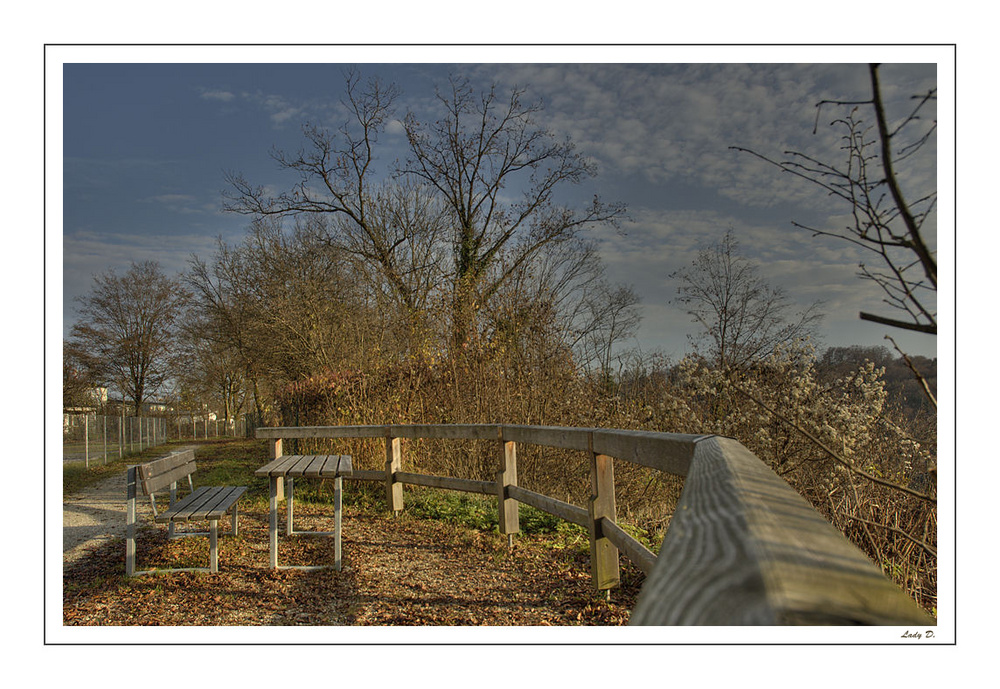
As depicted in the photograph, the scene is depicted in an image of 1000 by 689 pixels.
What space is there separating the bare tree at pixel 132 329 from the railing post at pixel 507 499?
5694mm

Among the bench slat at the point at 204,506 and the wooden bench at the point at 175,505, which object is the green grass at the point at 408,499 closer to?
the bench slat at the point at 204,506

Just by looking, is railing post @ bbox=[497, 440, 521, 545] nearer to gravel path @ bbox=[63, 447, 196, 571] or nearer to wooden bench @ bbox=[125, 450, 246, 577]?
wooden bench @ bbox=[125, 450, 246, 577]

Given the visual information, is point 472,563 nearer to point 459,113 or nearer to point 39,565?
point 39,565

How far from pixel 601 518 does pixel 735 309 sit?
215 inches

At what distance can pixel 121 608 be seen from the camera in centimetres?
386

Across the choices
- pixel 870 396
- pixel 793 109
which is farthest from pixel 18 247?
pixel 870 396

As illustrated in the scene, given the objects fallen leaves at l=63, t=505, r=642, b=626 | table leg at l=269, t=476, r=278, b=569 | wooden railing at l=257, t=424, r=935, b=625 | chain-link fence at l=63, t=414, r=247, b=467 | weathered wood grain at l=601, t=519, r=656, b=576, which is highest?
wooden railing at l=257, t=424, r=935, b=625

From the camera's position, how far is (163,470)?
14.8ft

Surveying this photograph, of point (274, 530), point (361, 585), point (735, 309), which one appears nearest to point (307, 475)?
point (274, 530)

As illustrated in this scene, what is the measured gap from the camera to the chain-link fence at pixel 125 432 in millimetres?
10641

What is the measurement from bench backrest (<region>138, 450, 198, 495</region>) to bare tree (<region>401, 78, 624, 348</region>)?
558 centimetres

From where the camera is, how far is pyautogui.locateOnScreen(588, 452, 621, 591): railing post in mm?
3596

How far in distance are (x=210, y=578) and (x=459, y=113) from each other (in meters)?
8.74

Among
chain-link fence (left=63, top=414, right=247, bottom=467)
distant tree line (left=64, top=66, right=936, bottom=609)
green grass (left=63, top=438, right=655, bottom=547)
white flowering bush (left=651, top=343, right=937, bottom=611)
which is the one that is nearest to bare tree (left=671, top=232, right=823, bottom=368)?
distant tree line (left=64, top=66, right=936, bottom=609)
